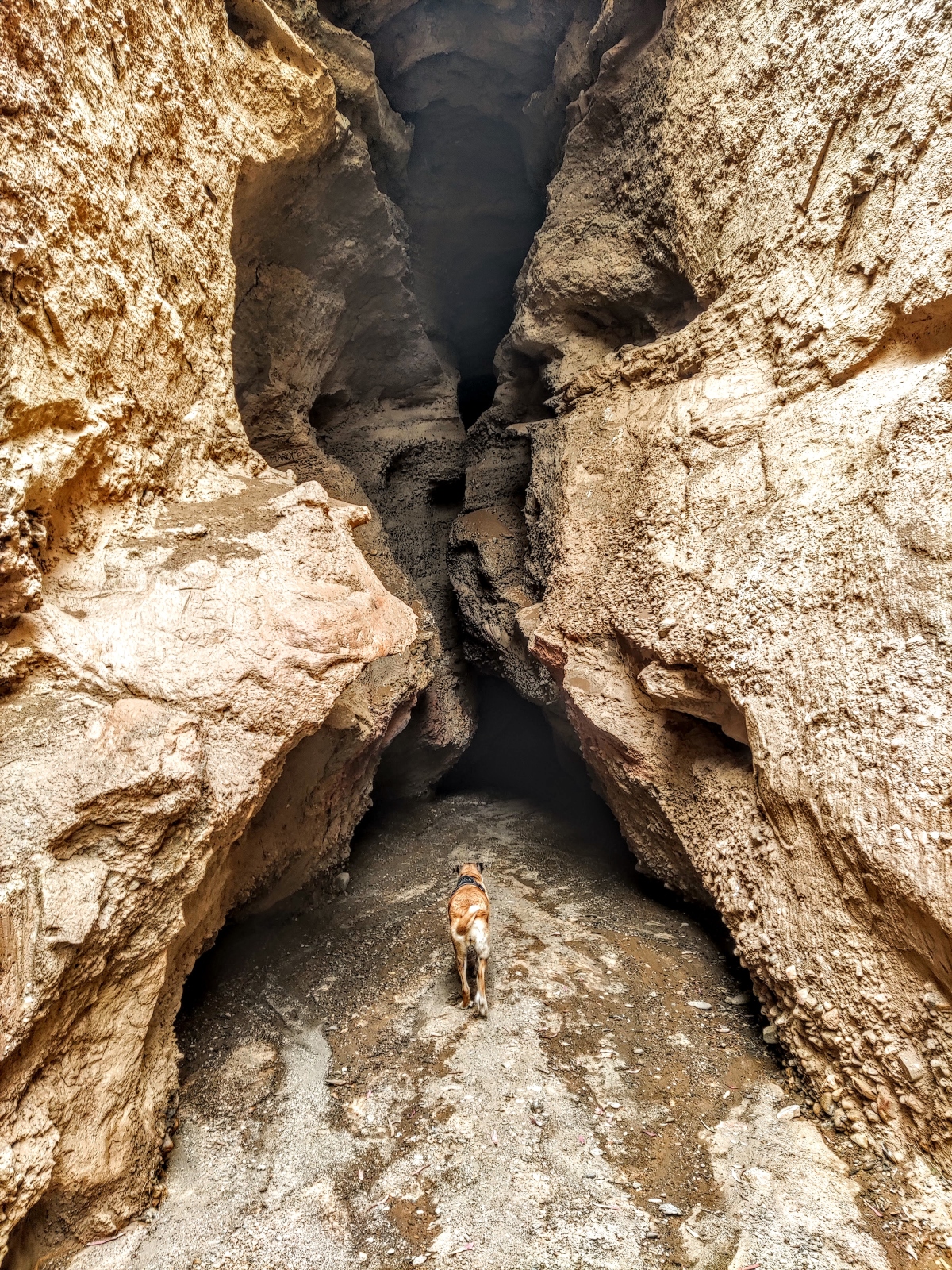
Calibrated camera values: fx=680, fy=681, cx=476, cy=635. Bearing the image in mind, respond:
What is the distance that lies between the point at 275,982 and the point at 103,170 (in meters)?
4.40

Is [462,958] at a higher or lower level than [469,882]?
lower

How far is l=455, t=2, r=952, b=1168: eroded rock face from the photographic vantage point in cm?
279

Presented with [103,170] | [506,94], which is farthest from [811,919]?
[506,94]

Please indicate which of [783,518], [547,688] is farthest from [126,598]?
[547,688]

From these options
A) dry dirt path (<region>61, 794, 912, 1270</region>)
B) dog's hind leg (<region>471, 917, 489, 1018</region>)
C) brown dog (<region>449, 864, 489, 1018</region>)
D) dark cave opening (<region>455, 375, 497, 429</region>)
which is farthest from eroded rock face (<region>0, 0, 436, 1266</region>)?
dark cave opening (<region>455, 375, 497, 429</region>)

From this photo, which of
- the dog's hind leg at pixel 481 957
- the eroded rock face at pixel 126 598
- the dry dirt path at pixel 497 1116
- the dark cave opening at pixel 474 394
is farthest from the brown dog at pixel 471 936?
the dark cave opening at pixel 474 394

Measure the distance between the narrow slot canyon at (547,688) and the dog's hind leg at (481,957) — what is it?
155 mm

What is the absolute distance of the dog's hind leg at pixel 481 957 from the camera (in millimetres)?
3490

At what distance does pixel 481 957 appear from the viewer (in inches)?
139

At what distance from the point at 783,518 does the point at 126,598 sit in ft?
10.7

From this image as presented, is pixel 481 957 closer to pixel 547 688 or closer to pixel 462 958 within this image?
pixel 462 958

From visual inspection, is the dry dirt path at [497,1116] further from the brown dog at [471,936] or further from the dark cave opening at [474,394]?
the dark cave opening at [474,394]

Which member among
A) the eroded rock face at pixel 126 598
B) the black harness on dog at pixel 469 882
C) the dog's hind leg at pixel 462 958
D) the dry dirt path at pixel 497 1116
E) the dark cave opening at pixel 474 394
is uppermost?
the dark cave opening at pixel 474 394

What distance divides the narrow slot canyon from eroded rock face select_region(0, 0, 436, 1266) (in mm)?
19
